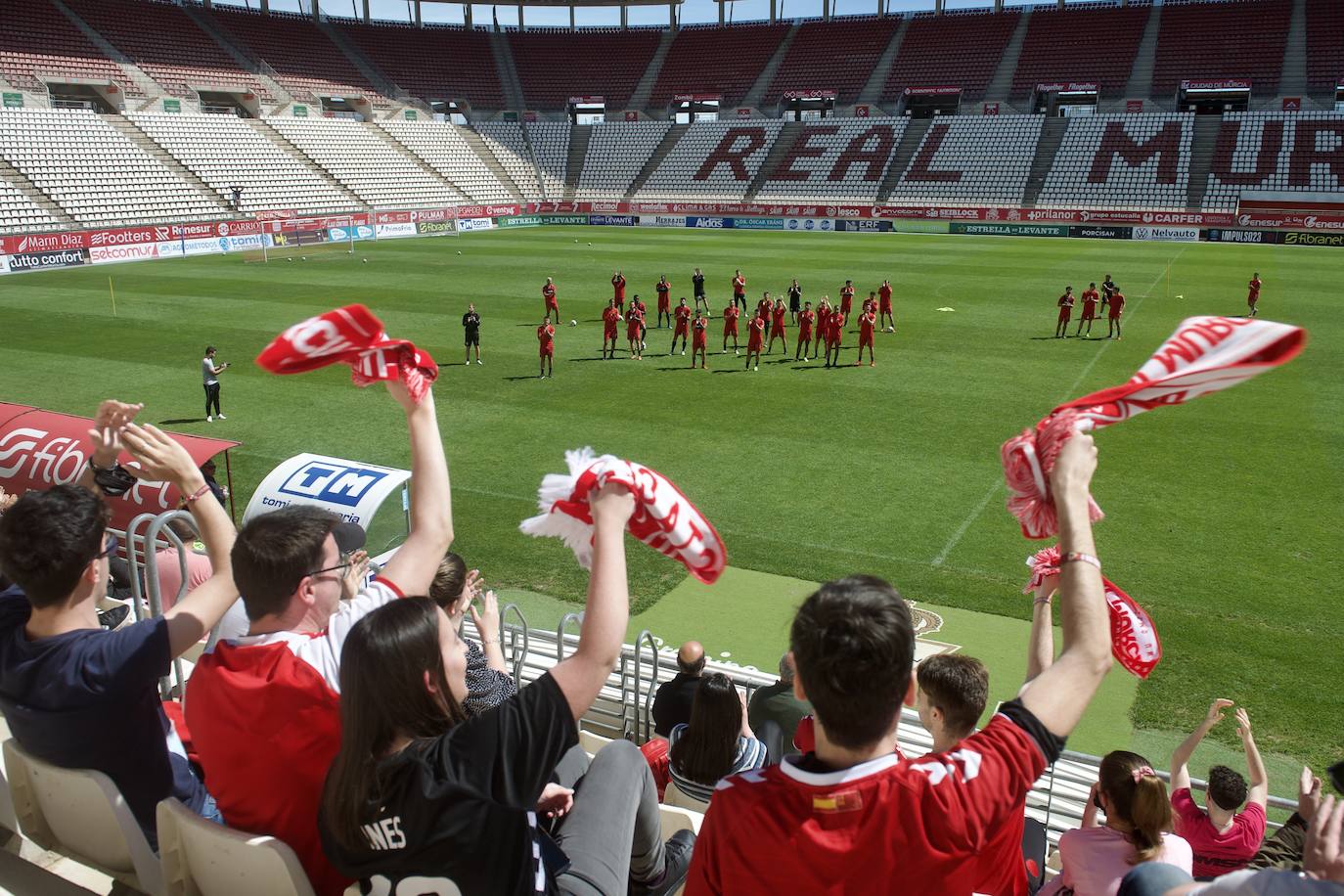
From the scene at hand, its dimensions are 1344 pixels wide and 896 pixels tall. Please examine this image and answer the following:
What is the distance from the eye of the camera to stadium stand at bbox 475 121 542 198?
6162 centimetres

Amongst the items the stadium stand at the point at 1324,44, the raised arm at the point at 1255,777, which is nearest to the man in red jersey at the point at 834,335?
the raised arm at the point at 1255,777

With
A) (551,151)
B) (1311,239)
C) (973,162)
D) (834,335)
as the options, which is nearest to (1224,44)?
(973,162)

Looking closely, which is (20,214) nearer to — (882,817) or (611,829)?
(611,829)

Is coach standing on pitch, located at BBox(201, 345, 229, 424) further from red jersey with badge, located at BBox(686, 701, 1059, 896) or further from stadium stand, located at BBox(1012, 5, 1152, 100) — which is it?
stadium stand, located at BBox(1012, 5, 1152, 100)

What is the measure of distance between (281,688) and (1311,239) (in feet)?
156

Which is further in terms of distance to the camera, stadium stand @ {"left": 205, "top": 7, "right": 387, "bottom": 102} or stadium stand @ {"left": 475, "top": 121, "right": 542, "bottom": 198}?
stadium stand @ {"left": 475, "top": 121, "right": 542, "bottom": 198}

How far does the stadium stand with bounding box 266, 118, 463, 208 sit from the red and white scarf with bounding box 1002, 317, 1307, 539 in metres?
51.8

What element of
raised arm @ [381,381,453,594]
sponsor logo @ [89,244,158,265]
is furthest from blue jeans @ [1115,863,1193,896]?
sponsor logo @ [89,244,158,265]

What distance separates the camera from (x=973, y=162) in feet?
179

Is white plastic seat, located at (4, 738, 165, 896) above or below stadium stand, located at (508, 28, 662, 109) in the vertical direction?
below

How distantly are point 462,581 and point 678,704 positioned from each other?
132 centimetres

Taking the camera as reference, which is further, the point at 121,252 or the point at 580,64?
the point at 580,64

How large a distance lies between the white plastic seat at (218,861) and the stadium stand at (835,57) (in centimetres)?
6546

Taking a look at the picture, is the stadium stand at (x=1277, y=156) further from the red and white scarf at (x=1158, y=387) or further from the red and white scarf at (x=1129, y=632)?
the red and white scarf at (x=1158, y=387)
